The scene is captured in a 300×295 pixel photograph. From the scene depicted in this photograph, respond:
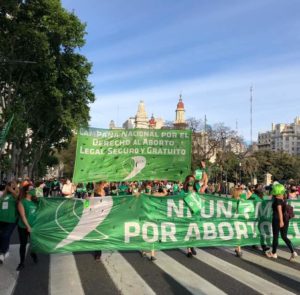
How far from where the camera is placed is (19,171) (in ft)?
131

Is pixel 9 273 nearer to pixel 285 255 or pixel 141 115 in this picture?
pixel 285 255

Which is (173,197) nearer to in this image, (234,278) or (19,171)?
(234,278)

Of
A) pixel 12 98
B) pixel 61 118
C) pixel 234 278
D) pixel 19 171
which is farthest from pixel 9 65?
pixel 234 278

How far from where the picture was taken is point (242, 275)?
8062mm

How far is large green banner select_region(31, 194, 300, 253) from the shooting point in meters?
9.17

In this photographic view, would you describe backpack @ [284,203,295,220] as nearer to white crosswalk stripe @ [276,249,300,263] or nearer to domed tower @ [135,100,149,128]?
white crosswalk stripe @ [276,249,300,263]

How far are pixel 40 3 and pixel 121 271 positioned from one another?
26403mm

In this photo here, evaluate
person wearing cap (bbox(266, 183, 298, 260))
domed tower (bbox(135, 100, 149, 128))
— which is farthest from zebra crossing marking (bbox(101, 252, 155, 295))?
domed tower (bbox(135, 100, 149, 128))

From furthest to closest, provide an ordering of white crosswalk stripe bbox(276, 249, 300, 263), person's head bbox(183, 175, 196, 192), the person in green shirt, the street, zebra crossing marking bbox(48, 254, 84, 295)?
person's head bbox(183, 175, 196, 192) → white crosswalk stripe bbox(276, 249, 300, 263) → the person in green shirt → the street → zebra crossing marking bbox(48, 254, 84, 295)

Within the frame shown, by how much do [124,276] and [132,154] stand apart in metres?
4.03

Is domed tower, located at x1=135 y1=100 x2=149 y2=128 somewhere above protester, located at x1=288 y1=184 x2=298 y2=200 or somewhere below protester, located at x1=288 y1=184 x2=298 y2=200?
above

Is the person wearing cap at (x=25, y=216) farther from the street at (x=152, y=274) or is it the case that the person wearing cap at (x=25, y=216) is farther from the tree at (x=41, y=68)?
the tree at (x=41, y=68)

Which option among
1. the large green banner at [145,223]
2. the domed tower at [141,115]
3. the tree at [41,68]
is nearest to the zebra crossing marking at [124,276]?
the large green banner at [145,223]

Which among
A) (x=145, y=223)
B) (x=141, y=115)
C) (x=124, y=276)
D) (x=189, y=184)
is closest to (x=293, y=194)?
(x=189, y=184)
